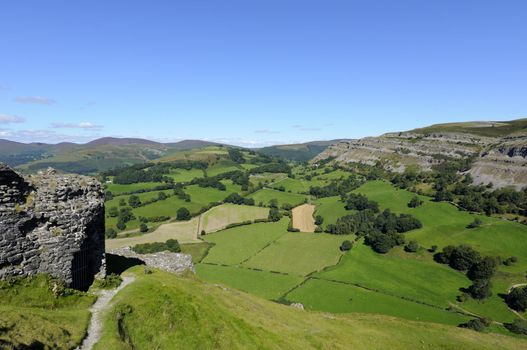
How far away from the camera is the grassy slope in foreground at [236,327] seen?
76.6 ft

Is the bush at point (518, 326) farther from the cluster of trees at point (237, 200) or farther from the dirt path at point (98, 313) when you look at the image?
the cluster of trees at point (237, 200)

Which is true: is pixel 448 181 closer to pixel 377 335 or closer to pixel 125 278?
pixel 377 335

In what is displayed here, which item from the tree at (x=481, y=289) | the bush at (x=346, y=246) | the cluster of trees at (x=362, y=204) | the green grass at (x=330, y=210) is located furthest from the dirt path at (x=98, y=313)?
the cluster of trees at (x=362, y=204)

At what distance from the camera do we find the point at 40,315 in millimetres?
20234

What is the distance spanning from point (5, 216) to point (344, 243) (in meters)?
103

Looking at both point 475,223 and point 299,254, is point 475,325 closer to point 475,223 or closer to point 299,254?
point 299,254

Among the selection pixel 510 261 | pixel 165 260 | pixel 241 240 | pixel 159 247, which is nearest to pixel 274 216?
pixel 241 240

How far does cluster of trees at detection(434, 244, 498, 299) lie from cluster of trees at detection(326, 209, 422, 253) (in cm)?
1475

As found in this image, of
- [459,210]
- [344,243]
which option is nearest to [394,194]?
[459,210]

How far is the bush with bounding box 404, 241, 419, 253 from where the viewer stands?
356 feet

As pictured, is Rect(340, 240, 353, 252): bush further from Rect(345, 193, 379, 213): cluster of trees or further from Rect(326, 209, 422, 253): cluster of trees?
Rect(345, 193, 379, 213): cluster of trees

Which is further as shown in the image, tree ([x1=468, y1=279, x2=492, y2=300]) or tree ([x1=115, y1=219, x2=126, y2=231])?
tree ([x1=115, y1=219, x2=126, y2=231])

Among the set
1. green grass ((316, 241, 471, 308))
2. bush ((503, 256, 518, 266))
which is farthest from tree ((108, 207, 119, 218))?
bush ((503, 256, 518, 266))

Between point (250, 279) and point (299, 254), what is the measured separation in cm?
2398
